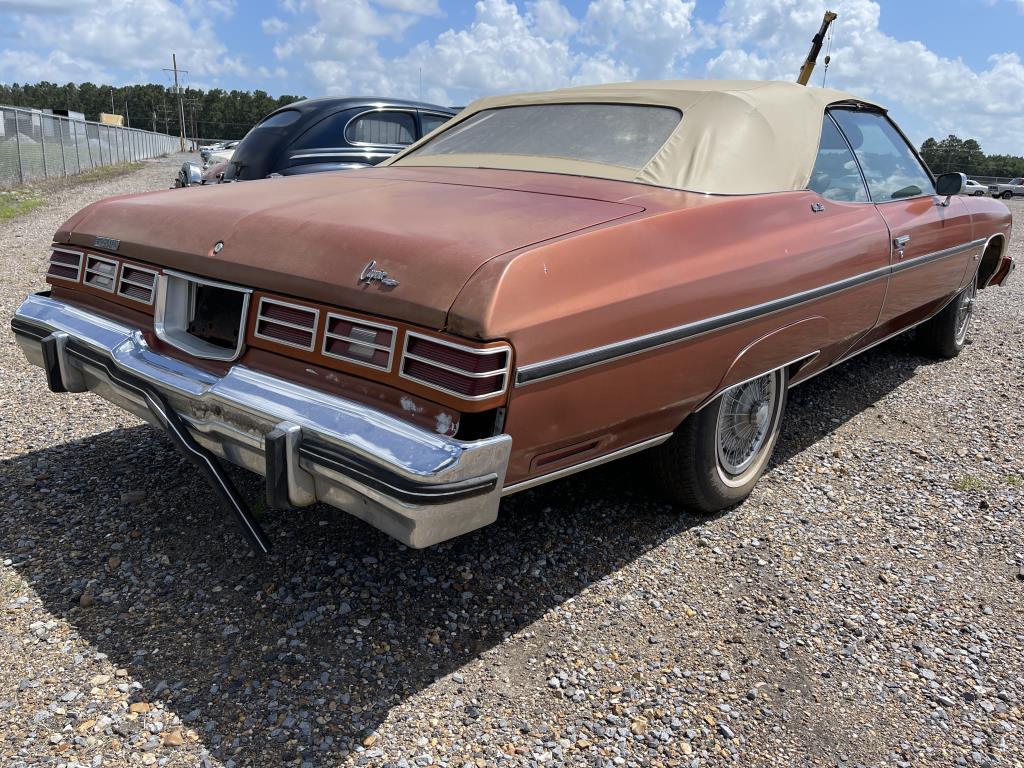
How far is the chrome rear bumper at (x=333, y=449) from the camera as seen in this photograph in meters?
1.95

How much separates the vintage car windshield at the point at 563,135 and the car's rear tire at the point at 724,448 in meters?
0.96

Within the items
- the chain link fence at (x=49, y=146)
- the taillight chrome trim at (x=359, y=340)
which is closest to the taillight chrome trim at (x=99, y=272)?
the taillight chrome trim at (x=359, y=340)

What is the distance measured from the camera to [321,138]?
7383mm

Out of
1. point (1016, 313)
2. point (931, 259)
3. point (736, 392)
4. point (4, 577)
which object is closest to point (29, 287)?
point (4, 577)

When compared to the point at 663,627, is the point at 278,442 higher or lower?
higher

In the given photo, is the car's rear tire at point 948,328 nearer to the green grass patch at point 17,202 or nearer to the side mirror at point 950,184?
the side mirror at point 950,184

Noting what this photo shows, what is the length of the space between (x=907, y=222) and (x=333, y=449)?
3.03 meters

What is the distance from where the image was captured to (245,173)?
7340 mm

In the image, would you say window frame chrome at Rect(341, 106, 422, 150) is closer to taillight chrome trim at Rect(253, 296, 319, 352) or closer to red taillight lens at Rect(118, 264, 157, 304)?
red taillight lens at Rect(118, 264, 157, 304)

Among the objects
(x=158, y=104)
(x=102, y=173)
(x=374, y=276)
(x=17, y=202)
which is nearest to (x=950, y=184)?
(x=374, y=276)

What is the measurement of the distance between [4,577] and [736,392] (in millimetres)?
2580

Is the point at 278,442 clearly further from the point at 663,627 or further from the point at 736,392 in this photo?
the point at 736,392

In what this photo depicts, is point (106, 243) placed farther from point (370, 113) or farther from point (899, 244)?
point (370, 113)

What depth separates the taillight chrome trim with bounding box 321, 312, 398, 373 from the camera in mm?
2078
